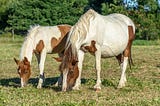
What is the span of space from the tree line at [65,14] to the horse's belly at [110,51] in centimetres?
4500

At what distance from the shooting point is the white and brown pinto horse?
30.8 feet

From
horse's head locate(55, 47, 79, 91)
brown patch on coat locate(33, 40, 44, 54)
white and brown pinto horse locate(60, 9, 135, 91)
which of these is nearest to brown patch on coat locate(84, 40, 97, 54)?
white and brown pinto horse locate(60, 9, 135, 91)

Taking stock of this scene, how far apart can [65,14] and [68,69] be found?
1913 inches

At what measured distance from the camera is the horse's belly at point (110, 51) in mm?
10369

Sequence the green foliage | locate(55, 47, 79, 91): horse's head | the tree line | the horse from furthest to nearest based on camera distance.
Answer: the green foliage
the tree line
the horse
locate(55, 47, 79, 91): horse's head

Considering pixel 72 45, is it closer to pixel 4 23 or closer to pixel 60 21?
pixel 60 21

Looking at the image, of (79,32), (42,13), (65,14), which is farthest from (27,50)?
(65,14)

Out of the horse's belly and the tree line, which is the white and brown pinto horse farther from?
the tree line

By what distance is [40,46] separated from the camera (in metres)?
11.0

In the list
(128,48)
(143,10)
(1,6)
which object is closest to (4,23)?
(1,6)

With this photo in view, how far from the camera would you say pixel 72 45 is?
31.0ft

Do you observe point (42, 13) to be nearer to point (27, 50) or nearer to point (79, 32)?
point (27, 50)

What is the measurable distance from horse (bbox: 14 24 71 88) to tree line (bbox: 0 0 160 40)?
4432 cm

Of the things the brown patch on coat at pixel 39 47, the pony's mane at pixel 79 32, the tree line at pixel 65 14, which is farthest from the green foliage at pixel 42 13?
A: the pony's mane at pixel 79 32
